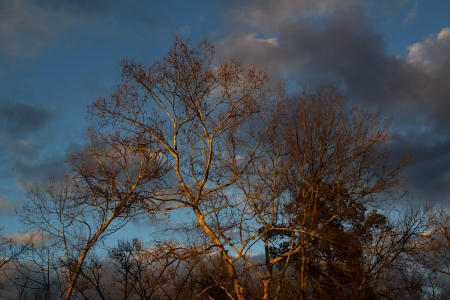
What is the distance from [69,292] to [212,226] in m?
8.65

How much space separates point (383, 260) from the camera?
39.1ft

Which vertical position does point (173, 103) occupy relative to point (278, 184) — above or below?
above

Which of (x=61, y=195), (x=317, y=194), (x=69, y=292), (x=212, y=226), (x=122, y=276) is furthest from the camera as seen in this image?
(x=122, y=276)

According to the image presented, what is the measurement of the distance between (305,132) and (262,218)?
2996 mm

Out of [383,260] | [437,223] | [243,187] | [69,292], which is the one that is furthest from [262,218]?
[437,223]

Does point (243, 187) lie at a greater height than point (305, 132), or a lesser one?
lesser

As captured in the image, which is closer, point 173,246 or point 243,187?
point 173,246

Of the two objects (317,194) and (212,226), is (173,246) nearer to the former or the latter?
(212,226)


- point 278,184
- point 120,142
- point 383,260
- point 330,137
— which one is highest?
point 120,142

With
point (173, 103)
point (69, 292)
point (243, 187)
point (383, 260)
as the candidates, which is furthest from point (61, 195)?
point (383, 260)

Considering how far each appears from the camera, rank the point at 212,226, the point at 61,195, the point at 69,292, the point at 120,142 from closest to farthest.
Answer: the point at 212,226 < the point at 120,142 < the point at 69,292 < the point at 61,195

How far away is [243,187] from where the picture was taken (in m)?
11.9

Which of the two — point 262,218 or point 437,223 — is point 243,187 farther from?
point 437,223

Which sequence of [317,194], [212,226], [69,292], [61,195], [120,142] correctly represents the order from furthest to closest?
1. [61,195]
2. [69,292]
3. [120,142]
4. [212,226]
5. [317,194]
